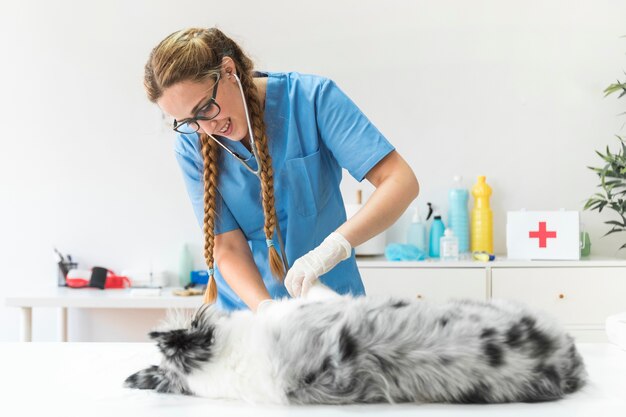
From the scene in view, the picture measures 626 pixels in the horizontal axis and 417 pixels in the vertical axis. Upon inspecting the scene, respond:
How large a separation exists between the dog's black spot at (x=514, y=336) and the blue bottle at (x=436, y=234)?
2179 mm

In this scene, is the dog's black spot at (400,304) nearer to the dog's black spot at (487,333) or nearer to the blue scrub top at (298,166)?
the dog's black spot at (487,333)

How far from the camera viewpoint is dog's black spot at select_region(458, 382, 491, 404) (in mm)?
864

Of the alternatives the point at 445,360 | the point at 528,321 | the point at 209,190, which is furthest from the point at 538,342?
the point at 209,190

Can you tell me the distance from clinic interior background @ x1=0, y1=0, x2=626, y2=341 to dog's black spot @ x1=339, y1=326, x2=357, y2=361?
7.75 feet

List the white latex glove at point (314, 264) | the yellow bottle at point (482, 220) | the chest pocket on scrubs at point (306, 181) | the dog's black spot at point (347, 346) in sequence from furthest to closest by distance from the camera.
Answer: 1. the yellow bottle at point (482, 220)
2. the chest pocket on scrubs at point (306, 181)
3. the white latex glove at point (314, 264)
4. the dog's black spot at point (347, 346)

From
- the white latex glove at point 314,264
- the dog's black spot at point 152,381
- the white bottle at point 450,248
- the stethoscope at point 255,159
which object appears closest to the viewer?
the dog's black spot at point 152,381

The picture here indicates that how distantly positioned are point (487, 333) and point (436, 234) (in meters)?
2.21

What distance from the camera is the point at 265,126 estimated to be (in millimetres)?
1595

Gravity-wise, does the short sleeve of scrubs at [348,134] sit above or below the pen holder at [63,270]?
above

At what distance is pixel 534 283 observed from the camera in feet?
9.10

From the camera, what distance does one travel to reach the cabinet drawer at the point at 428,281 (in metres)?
2.78

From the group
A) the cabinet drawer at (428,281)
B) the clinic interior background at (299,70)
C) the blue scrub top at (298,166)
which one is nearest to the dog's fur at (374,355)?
the blue scrub top at (298,166)

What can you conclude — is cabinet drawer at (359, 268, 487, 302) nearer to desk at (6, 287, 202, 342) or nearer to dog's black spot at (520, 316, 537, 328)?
desk at (6, 287, 202, 342)

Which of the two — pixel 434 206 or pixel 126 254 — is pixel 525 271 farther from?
pixel 126 254
